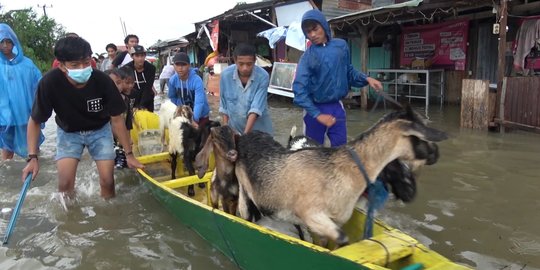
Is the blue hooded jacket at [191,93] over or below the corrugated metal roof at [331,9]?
below

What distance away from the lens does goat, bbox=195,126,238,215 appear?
3.30 metres

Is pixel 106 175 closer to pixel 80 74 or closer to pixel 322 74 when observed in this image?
pixel 80 74

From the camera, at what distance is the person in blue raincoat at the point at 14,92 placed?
20.0 ft

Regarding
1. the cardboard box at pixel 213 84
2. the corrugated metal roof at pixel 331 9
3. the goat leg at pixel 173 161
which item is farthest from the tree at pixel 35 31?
the goat leg at pixel 173 161

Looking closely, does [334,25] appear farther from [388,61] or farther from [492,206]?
[492,206]

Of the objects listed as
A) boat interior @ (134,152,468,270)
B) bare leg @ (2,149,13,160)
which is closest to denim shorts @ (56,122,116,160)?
bare leg @ (2,149,13,160)

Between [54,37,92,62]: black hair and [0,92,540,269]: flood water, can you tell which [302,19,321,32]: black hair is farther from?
[0,92,540,269]: flood water

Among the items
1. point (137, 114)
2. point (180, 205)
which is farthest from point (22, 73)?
point (180, 205)

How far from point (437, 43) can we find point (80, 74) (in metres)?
10.9

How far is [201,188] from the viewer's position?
216 inches

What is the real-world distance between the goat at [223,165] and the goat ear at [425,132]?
135 cm

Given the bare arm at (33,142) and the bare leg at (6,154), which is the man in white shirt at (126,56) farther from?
the bare arm at (33,142)

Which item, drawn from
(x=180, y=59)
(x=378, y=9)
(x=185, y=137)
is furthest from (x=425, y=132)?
(x=378, y=9)

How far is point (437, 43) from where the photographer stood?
12.4 m
